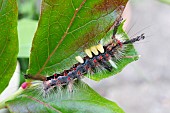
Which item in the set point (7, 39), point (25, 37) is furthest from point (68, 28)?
point (25, 37)

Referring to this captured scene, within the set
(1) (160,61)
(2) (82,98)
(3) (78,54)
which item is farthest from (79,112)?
(1) (160,61)

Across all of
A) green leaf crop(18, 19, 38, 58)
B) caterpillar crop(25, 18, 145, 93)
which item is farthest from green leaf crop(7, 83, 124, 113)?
green leaf crop(18, 19, 38, 58)

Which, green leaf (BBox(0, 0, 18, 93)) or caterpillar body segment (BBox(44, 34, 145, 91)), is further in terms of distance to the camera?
caterpillar body segment (BBox(44, 34, 145, 91))

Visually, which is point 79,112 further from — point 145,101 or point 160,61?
point 160,61

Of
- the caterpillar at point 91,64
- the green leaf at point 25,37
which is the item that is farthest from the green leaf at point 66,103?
the green leaf at point 25,37

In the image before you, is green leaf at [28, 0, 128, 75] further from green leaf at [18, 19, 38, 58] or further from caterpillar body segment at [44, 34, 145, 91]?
green leaf at [18, 19, 38, 58]

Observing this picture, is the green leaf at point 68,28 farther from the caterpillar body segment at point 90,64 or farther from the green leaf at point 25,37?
the green leaf at point 25,37
